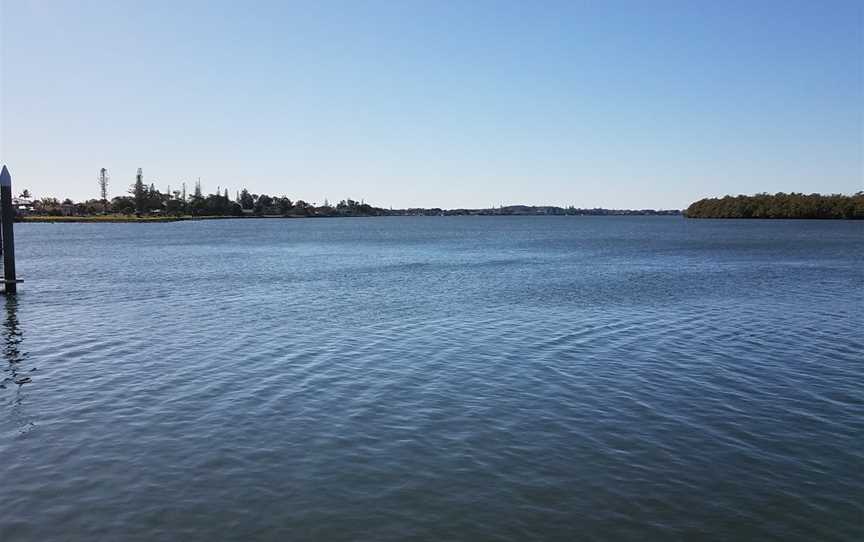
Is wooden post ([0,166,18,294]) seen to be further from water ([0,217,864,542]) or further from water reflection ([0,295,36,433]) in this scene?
water reflection ([0,295,36,433])

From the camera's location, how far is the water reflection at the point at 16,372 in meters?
16.5

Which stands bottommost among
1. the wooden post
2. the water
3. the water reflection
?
the water reflection

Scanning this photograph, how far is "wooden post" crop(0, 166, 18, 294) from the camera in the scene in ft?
131

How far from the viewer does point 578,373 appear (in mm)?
21016

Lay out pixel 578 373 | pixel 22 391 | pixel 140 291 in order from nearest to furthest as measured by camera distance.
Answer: pixel 22 391 → pixel 578 373 → pixel 140 291

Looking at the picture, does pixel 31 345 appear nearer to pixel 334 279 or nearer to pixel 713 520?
pixel 713 520

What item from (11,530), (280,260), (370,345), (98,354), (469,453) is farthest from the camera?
(280,260)

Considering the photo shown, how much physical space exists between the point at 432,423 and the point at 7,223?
1433 inches

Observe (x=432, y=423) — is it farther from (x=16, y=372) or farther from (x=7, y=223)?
(x=7, y=223)

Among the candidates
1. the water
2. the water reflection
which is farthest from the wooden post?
the water reflection

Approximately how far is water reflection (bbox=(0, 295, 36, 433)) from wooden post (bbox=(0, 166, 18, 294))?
10196 mm

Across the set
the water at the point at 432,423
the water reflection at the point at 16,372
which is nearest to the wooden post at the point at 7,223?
the water at the point at 432,423

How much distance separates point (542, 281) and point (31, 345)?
115ft

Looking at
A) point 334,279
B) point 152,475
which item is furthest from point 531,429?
point 334,279
